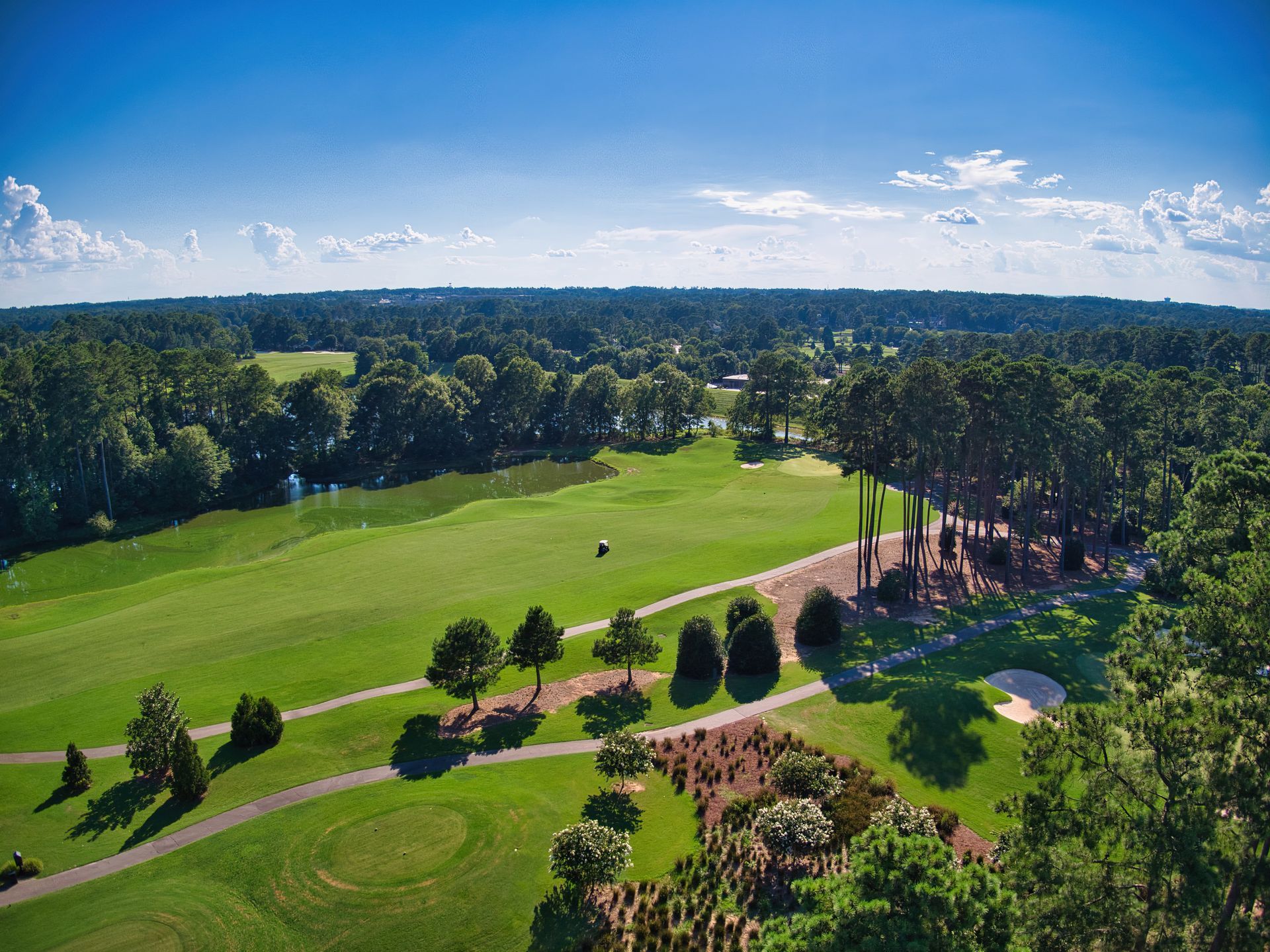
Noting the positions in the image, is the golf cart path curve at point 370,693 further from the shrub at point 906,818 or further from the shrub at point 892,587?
the shrub at point 906,818

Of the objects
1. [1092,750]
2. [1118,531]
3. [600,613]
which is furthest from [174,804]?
[1118,531]

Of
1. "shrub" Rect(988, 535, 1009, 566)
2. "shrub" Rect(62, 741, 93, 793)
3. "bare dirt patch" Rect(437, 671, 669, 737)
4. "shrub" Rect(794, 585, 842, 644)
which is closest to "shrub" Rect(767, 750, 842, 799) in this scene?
"bare dirt patch" Rect(437, 671, 669, 737)

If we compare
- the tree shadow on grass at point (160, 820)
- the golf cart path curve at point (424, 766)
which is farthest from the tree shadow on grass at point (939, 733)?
the tree shadow on grass at point (160, 820)

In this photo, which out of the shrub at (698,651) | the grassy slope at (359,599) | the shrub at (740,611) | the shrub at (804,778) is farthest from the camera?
the shrub at (740,611)

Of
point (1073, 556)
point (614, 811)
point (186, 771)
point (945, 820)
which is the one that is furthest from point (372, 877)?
point (1073, 556)

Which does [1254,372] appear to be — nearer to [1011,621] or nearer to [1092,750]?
[1011,621]

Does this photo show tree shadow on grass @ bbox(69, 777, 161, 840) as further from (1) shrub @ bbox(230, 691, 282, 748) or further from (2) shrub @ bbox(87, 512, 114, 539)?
(2) shrub @ bbox(87, 512, 114, 539)

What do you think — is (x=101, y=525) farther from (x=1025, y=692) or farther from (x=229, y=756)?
(x=1025, y=692)
